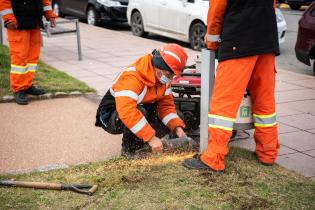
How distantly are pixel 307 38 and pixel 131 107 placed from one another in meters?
5.86

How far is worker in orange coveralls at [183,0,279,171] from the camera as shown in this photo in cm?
433

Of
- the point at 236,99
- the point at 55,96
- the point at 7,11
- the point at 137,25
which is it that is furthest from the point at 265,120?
the point at 137,25

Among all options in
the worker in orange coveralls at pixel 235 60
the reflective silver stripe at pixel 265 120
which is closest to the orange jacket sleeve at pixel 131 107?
the worker in orange coveralls at pixel 235 60

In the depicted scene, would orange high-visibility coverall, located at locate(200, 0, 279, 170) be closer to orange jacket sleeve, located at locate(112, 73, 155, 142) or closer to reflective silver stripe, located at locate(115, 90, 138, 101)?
orange jacket sleeve, located at locate(112, 73, 155, 142)

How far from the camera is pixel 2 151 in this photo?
5355 mm

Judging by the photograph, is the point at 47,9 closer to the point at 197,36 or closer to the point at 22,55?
the point at 22,55

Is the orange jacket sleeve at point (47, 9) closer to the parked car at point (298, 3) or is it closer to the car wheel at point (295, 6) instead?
the parked car at point (298, 3)

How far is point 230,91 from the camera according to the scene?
14.4 feet

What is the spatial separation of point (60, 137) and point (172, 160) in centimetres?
157

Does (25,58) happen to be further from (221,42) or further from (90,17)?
(90,17)

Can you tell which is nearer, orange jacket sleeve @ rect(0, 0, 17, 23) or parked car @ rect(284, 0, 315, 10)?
orange jacket sleeve @ rect(0, 0, 17, 23)

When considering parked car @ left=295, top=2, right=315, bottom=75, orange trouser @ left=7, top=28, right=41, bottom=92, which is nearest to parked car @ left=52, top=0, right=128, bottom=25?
parked car @ left=295, top=2, right=315, bottom=75

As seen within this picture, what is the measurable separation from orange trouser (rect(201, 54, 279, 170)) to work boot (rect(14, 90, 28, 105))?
11.1ft

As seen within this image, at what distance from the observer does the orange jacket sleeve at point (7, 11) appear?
6.93m
